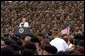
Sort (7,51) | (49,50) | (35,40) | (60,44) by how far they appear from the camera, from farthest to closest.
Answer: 1. (60,44)
2. (35,40)
3. (49,50)
4. (7,51)

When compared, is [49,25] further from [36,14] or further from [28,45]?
[28,45]

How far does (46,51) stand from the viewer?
11102mm

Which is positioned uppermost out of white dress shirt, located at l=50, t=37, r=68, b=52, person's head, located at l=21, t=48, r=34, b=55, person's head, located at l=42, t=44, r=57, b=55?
white dress shirt, located at l=50, t=37, r=68, b=52

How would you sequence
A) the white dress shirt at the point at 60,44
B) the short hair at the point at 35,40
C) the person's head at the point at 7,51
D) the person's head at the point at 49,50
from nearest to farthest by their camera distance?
the person's head at the point at 7,51
the person's head at the point at 49,50
the short hair at the point at 35,40
the white dress shirt at the point at 60,44

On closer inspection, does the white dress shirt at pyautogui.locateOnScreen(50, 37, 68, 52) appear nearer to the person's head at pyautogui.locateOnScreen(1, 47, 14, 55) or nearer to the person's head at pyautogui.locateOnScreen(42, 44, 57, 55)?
the person's head at pyautogui.locateOnScreen(42, 44, 57, 55)

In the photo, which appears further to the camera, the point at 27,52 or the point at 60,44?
the point at 60,44

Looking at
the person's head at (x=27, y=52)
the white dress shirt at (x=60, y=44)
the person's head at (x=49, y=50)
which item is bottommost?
the person's head at (x=27, y=52)

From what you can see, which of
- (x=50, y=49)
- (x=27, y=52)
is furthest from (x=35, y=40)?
(x=27, y=52)

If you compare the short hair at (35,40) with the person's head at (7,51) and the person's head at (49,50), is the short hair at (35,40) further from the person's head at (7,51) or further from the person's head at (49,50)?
the person's head at (7,51)

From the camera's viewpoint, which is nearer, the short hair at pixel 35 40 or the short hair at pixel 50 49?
the short hair at pixel 50 49

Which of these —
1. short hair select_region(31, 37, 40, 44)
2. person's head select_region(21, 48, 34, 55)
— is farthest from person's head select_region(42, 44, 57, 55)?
short hair select_region(31, 37, 40, 44)

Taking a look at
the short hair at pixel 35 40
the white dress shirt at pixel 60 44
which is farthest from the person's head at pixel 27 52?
the white dress shirt at pixel 60 44

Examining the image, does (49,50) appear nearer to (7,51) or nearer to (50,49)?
(50,49)

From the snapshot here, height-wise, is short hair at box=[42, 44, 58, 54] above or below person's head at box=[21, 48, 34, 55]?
above
